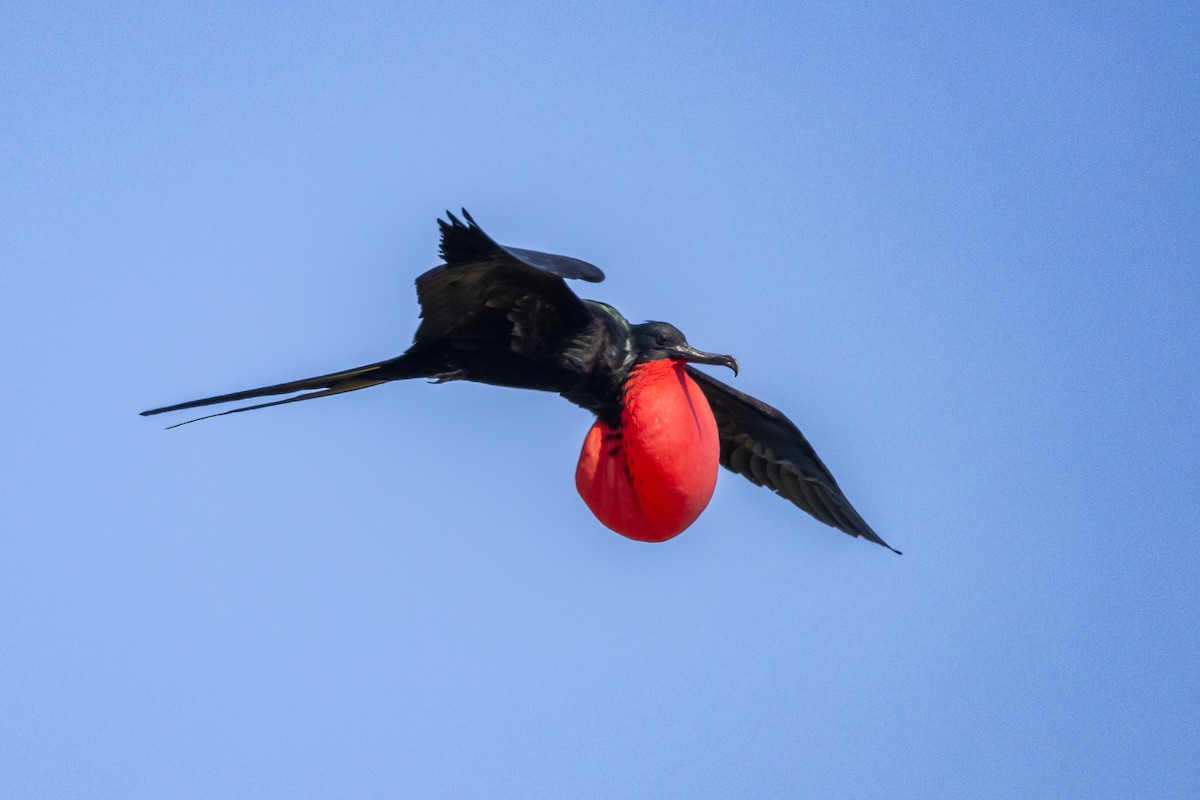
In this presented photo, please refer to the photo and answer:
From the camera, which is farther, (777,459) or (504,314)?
(777,459)

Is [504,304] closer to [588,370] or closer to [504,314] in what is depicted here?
[504,314]

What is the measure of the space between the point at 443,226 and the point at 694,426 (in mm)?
1164

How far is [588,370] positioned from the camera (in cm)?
671

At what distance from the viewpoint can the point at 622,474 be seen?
6.51 meters

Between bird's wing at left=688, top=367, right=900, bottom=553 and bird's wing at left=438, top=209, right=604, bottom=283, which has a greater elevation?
bird's wing at left=688, top=367, right=900, bottom=553

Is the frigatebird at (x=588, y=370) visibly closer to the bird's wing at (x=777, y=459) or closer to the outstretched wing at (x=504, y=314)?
the outstretched wing at (x=504, y=314)

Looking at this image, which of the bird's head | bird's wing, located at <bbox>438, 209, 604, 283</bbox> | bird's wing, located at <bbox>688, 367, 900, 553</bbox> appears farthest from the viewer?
bird's wing, located at <bbox>688, 367, 900, 553</bbox>

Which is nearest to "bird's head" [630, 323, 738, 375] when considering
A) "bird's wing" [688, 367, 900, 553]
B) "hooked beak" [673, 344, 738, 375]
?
"hooked beak" [673, 344, 738, 375]

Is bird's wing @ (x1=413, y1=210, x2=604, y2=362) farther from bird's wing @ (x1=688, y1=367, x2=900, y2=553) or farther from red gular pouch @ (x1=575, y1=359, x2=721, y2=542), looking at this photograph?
bird's wing @ (x1=688, y1=367, x2=900, y2=553)

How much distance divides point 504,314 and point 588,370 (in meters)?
0.35

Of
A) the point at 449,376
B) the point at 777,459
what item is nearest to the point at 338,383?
the point at 449,376

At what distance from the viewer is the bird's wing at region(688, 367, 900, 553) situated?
8031 mm

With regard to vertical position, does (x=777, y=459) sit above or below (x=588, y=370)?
above

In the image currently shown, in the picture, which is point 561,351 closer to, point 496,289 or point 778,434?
point 496,289
